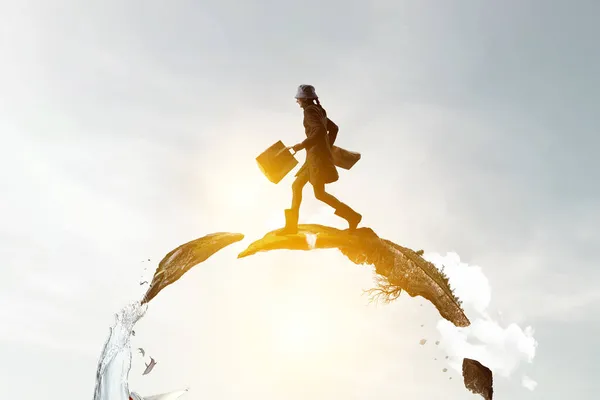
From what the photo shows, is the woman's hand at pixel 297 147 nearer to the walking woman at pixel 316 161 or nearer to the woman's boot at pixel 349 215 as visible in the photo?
the walking woman at pixel 316 161

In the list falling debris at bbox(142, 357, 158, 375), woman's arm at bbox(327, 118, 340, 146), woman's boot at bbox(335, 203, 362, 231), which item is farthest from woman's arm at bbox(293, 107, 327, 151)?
falling debris at bbox(142, 357, 158, 375)

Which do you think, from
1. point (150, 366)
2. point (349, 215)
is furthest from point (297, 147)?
point (150, 366)

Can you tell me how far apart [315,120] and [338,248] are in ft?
7.20

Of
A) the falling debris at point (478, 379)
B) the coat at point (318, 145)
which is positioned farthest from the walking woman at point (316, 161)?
the falling debris at point (478, 379)

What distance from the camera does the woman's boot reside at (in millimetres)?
9070

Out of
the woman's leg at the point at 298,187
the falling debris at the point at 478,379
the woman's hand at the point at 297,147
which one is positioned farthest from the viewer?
the falling debris at the point at 478,379

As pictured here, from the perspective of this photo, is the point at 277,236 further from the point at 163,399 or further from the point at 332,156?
the point at 163,399

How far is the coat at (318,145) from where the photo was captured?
8531 millimetres

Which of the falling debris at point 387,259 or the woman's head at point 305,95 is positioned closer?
the woman's head at point 305,95

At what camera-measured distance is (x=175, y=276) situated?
9.45m

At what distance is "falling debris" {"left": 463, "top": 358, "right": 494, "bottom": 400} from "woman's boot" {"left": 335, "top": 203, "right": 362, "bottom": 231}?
2.86 m

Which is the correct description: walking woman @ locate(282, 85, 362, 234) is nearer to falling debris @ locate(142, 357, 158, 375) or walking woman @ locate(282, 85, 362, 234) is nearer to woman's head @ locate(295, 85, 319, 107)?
woman's head @ locate(295, 85, 319, 107)

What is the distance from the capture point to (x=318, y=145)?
8625mm

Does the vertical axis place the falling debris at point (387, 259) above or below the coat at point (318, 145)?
below
